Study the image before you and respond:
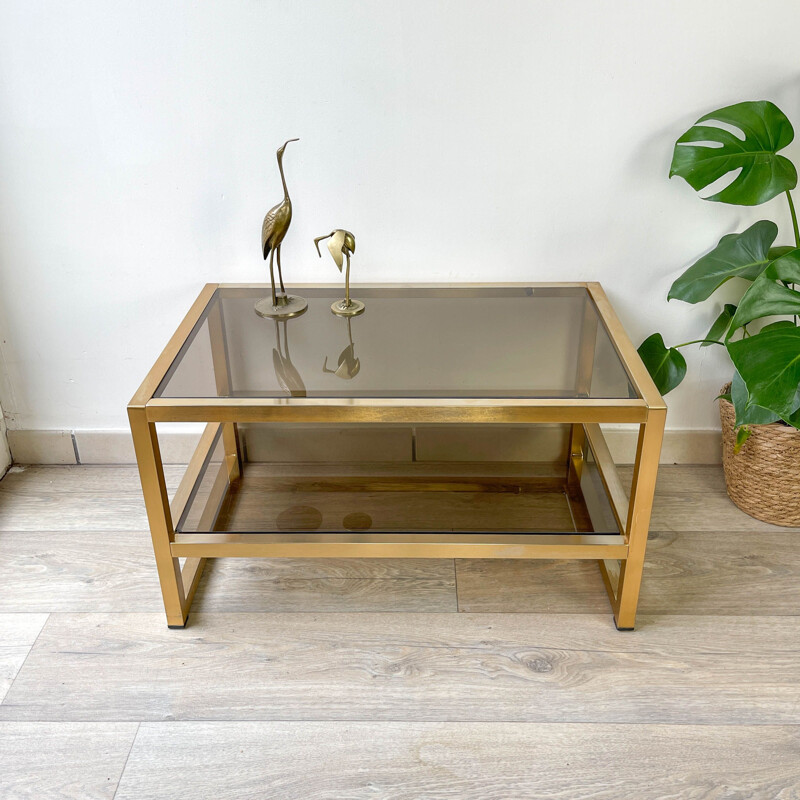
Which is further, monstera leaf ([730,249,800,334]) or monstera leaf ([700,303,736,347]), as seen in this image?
monstera leaf ([700,303,736,347])

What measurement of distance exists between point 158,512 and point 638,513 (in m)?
0.83

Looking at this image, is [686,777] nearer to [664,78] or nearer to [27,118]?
[664,78]

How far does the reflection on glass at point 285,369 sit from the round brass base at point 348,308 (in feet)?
0.37

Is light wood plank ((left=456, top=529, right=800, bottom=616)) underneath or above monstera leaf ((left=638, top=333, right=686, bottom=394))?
underneath

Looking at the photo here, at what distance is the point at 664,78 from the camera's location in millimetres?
1564

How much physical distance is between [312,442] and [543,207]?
0.69 m

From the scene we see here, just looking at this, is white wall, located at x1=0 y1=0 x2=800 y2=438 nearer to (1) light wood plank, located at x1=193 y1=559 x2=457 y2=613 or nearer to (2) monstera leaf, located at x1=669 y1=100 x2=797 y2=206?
(2) monstera leaf, located at x1=669 y1=100 x2=797 y2=206

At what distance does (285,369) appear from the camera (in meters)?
1.43

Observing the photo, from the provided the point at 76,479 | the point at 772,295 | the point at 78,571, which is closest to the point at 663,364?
the point at 772,295

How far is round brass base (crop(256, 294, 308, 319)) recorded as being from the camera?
1.59 m

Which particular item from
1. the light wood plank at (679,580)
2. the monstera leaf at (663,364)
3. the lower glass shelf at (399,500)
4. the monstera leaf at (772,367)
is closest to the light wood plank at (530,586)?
the light wood plank at (679,580)

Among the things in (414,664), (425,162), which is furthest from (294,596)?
(425,162)

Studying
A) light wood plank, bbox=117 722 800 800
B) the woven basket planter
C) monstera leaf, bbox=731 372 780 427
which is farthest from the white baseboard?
light wood plank, bbox=117 722 800 800

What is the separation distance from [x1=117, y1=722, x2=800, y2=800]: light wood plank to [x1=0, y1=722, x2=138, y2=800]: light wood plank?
0.10 feet
